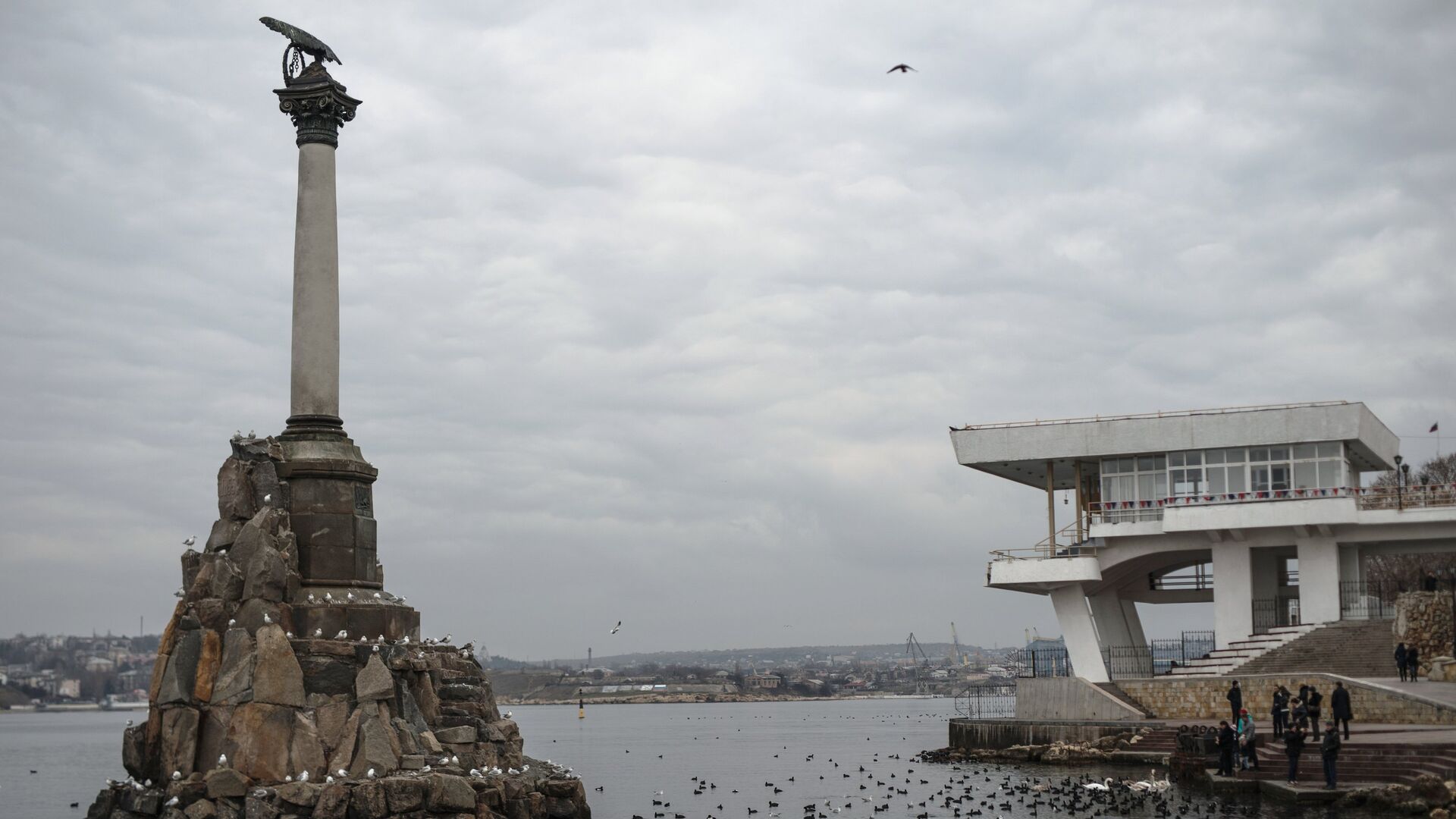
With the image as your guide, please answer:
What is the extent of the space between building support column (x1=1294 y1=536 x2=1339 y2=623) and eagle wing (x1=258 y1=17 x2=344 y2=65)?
105ft

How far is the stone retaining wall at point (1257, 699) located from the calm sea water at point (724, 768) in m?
4.90

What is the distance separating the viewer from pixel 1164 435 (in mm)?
48125

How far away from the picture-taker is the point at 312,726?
1033 inches

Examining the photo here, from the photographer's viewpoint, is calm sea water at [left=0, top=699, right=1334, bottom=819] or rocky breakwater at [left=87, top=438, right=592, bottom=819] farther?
calm sea water at [left=0, top=699, right=1334, bottom=819]

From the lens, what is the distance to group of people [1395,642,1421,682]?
128 feet

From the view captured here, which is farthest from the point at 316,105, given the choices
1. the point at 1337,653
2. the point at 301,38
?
the point at 1337,653

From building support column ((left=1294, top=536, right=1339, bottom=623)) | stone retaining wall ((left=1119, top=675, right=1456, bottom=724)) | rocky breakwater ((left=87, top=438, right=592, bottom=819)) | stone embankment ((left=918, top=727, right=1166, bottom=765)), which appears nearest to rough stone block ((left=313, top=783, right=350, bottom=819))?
rocky breakwater ((left=87, top=438, right=592, bottom=819))

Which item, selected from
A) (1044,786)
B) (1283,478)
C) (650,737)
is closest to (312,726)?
(1044,786)

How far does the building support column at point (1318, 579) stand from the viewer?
148 ft

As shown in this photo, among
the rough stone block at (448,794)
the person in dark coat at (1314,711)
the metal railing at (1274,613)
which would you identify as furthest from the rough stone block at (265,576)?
the metal railing at (1274,613)

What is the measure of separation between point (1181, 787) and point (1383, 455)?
23.1 m

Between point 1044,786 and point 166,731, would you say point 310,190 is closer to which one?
point 166,731

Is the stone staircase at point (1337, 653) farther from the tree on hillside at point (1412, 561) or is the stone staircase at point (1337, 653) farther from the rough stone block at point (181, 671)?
the rough stone block at point (181, 671)

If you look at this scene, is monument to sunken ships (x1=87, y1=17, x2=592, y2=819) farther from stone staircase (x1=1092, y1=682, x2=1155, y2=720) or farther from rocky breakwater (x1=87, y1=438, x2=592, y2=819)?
stone staircase (x1=1092, y1=682, x2=1155, y2=720)
